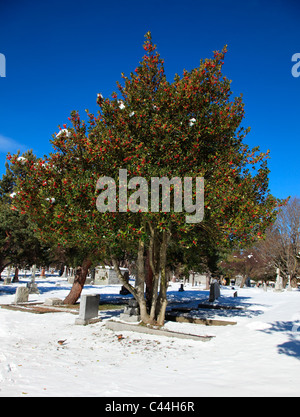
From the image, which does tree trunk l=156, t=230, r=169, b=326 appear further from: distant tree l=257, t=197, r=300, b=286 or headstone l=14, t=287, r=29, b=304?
distant tree l=257, t=197, r=300, b=286

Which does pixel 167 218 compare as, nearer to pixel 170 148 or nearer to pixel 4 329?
pixel 170 148

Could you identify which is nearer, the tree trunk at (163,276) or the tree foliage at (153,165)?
the tree foliage at (153,165)

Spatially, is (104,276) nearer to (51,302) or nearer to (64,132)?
(51,302)

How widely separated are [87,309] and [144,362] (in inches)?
236

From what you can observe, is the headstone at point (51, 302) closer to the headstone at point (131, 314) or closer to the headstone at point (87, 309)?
the headstone at point (87, 309)

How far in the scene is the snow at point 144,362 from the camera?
17.2 feet

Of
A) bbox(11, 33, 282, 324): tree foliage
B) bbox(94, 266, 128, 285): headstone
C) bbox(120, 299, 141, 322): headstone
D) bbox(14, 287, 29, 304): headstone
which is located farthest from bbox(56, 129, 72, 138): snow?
bbox(94, 266, 128, 285): headstone

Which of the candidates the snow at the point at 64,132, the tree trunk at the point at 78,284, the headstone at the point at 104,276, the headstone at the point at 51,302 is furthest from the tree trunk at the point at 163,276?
the headstone at the point at 104,276

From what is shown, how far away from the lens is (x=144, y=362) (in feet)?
24.5

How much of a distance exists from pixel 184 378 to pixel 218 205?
5.83 meters

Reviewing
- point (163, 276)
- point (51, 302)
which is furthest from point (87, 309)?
point (51, 302)

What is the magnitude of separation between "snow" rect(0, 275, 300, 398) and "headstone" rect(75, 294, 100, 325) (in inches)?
22.7

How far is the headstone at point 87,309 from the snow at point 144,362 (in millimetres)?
577

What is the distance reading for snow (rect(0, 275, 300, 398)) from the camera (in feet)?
17.2
